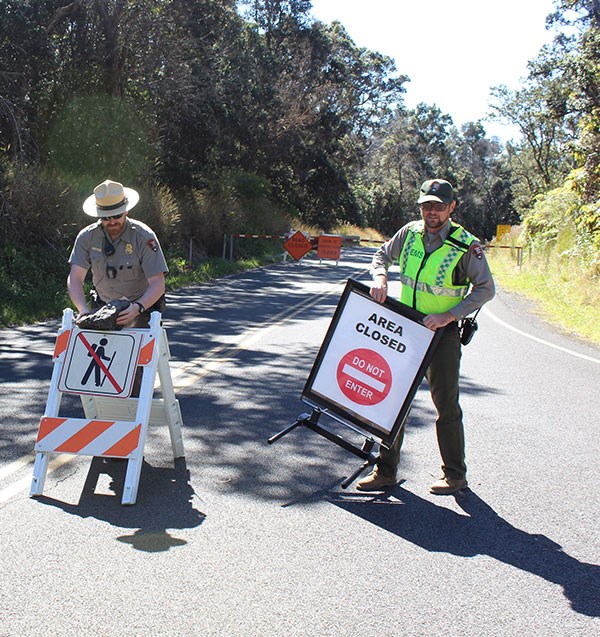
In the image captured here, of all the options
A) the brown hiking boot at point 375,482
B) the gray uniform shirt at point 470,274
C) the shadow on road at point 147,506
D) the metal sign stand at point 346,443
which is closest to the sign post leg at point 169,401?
the shadow on road at point 147,506

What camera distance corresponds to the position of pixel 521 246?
109 feet

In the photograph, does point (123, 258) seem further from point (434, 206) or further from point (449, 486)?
point (449, 486)

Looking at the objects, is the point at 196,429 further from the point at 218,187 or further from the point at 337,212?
Answer: the point at 337,212

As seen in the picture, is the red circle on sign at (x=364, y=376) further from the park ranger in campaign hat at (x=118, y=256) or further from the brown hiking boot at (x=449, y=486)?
the park ranger in campaign hat at (x=118, y=256)

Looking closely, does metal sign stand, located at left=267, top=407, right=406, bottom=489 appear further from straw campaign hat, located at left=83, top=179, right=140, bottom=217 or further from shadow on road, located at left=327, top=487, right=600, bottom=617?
straw campaign hat, located at left=83, top=179, right=140, bottom=217

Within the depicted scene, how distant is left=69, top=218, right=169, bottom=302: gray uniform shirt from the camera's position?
6.07 metres

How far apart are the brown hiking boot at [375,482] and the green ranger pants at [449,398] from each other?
0.38 meters

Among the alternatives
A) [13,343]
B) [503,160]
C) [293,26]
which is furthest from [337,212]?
[503,160]

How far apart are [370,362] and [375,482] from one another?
0.82 meters

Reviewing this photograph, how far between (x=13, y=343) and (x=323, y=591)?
8.59 meters

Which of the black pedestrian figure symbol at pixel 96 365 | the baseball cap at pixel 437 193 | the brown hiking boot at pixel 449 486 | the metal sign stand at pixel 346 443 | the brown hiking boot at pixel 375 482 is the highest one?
the baseball cap at pixel 437 193

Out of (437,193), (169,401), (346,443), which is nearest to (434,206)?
(437,193)

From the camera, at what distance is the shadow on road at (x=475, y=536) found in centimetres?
452

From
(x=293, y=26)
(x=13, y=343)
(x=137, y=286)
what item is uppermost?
(x=293, y=26)
